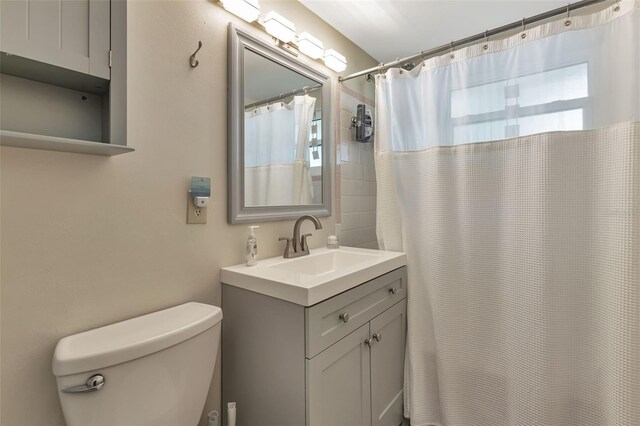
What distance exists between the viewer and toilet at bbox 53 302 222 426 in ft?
2.42

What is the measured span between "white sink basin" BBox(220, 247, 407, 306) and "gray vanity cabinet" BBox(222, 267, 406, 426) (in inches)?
1.3

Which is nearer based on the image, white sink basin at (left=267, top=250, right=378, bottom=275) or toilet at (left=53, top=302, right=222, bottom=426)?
toilet at (left=53, top=302, right=222, bottom=426)

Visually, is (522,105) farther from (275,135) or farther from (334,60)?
(275,135)

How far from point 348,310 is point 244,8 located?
1.35 meters

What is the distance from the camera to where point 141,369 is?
81 centimetres

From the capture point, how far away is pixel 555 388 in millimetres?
1246

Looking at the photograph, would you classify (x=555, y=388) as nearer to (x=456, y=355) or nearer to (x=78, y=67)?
(x=456, y=355)

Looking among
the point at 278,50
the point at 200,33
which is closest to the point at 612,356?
the point at 278,50

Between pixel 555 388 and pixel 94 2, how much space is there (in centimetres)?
219

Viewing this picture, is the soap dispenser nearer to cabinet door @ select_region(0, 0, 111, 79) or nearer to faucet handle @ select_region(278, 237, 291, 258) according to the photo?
faucet handle @ select_region(278, 237, 291, 258)

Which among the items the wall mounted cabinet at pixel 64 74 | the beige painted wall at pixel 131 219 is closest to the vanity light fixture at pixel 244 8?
the beige painted wall at pixel 131 219

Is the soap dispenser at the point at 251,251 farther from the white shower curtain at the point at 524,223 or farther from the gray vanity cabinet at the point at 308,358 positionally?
the white shower curtain at the point at 524,223

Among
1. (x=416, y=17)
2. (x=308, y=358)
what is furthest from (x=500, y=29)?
(x=308, y=358)

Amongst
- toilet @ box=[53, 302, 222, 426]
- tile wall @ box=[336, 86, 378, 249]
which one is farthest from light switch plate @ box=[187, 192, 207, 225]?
tile wall @ box=[336, 86, 378, 249]
